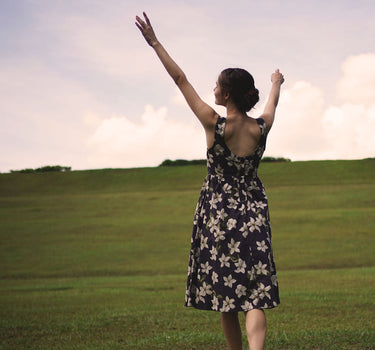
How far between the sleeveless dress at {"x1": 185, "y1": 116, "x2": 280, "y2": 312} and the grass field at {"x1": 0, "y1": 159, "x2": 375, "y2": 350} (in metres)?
2.59

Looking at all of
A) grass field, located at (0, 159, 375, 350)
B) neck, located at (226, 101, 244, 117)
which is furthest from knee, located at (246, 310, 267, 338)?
grass field, located at (0, 159, 375, 350)

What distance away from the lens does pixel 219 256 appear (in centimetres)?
414

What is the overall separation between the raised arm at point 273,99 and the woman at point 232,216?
4.1 inches

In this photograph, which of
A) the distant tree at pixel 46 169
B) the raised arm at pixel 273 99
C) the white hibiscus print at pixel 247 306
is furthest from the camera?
the distant tree at pixel 46 169

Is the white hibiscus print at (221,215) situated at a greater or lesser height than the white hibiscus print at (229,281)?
greater

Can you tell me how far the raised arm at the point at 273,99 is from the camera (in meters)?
4.46

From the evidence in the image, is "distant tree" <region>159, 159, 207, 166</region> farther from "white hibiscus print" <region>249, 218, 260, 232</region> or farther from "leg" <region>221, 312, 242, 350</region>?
"white hibiscus print" <region>249, 218, 260, 232</region>

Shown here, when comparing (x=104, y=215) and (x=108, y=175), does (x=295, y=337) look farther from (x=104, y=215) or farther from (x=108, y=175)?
(x=108, y=175)

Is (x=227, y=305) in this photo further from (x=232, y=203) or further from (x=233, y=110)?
(x=233, y=110)

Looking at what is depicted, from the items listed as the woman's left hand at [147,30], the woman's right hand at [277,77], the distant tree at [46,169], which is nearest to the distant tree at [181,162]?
the distant tree at [46,169]

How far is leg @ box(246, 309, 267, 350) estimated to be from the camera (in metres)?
3.93

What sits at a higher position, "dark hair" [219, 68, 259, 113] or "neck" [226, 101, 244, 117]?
"dark hair" [219, 68, 259, 113]

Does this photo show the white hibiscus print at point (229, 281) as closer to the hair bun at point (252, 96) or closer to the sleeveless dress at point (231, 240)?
the sleeveless dress at point (231, 240)

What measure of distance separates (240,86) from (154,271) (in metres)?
15.5
